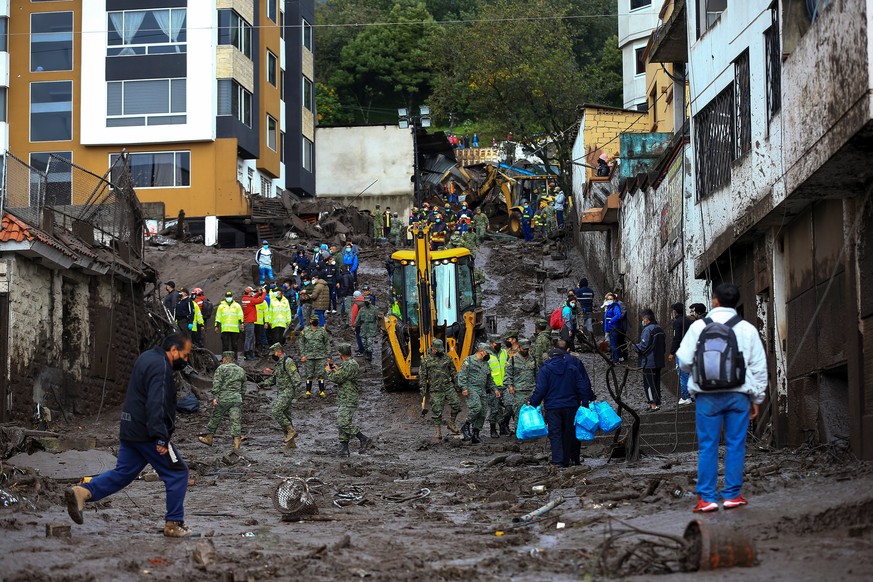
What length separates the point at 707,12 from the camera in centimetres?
2095

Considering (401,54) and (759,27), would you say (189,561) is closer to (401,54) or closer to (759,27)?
(759,27)

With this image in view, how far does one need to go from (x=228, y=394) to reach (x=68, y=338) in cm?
552

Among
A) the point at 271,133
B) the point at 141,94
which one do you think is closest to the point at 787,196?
the point at 141,94

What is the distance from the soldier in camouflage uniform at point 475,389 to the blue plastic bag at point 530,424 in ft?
11.5

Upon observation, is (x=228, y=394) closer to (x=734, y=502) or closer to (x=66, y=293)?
(x=66, y=293)

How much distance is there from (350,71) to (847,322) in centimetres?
6674

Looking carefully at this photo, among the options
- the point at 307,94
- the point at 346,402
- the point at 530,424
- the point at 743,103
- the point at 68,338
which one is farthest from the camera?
the point at 307,94

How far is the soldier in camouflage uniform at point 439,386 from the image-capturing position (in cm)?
2050

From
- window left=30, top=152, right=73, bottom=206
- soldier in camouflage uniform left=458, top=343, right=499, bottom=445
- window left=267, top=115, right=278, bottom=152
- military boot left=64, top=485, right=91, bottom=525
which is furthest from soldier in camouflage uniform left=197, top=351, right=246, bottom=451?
window left=267, top=115, right=278, bottom=152

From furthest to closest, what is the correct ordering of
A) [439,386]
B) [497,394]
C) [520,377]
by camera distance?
[497,394] < [439,386] < [520,377]

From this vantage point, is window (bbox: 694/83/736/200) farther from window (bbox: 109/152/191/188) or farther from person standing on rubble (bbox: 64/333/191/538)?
window (bbox: 109/152/191/188)

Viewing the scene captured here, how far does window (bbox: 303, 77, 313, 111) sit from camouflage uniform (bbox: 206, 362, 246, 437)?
128ft

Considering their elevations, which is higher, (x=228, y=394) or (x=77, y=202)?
(x=77, y=202)

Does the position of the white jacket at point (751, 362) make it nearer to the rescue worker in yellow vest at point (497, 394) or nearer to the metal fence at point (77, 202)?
the rescue worker in yellow vest at point (497, 394)
